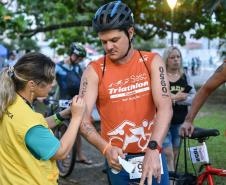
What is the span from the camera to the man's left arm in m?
2.53

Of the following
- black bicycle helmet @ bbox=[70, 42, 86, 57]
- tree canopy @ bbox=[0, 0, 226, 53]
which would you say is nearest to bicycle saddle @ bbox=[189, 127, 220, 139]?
black bicycle helmet @ bbox=[70, 42, 86, 57]

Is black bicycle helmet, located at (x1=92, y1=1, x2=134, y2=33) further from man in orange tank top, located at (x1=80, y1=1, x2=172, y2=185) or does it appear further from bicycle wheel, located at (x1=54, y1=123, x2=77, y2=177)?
bicycle wheel, located at (x1=54, y1=123, x2=77, y2=177)

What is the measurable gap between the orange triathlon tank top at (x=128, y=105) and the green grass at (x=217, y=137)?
193 centimetres

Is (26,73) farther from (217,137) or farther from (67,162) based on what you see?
(217,137)

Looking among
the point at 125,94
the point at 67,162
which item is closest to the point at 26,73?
the point at 125,94

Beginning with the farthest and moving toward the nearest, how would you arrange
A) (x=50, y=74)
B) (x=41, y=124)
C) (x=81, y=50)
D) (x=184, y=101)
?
(x=81, y=50), (x=184, y=101), (x=50, y=74), (x=41, y=124)

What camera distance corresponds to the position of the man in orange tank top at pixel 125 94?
111 inches

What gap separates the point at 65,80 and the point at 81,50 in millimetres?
563

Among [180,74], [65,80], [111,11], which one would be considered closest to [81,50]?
[65,80]

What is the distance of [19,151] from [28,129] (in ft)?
0.47

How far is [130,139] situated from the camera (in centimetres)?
286

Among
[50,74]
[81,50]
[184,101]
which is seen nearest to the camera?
[50,74]

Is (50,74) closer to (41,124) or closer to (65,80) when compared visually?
(41,124)

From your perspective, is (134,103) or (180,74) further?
(180,74)
